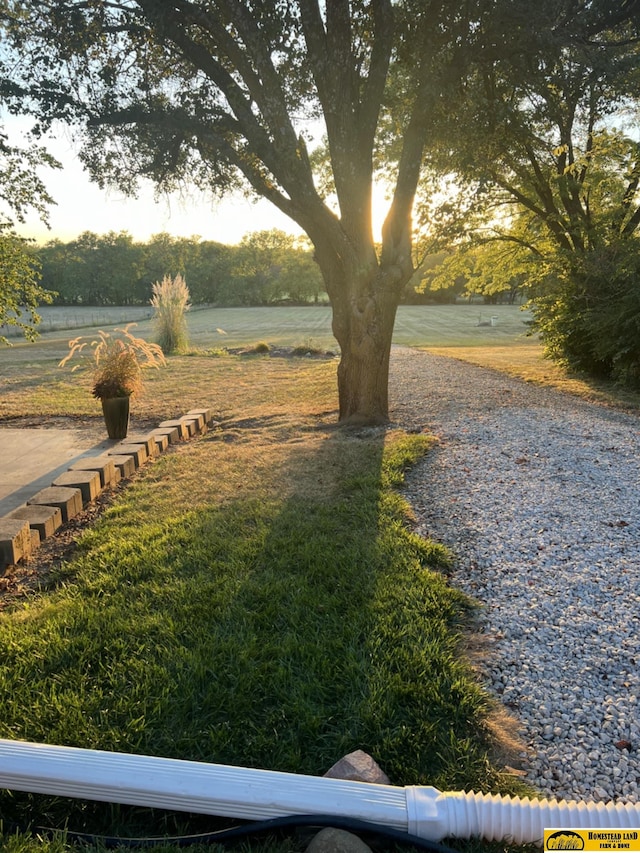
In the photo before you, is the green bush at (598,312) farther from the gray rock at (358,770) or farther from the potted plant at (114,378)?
the gray rock at (358,770)

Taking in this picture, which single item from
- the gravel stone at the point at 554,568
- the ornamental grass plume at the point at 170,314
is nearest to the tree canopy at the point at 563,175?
the gravel stone at the point at 554,568

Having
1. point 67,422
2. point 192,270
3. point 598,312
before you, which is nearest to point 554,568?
point 67,422

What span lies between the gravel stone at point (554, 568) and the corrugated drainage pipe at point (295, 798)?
0.77 feet

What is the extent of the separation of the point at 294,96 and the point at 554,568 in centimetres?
613

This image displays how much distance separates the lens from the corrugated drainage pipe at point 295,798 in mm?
1336

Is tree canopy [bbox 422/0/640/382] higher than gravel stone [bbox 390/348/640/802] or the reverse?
higher

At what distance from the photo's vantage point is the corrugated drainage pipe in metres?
1.34

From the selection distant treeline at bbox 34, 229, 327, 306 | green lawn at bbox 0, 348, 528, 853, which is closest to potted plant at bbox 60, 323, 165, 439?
green lawn at bbox 0, 348, 528, 853

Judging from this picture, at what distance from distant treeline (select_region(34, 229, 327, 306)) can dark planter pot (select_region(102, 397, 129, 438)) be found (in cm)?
5939

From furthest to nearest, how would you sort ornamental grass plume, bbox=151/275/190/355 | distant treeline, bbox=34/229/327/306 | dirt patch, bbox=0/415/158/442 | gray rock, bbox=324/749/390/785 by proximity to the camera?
distant treeline, bbox=34/229/327/306
ornamental grass plume, bbox=151/275/190/355
dirt patch, bbox=0/415/158/442
gray rock, bbox=324/749/390/785

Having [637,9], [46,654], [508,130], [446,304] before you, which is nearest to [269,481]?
[46,654]

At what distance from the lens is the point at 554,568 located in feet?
9.07

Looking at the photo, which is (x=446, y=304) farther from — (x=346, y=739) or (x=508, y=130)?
(x=346, y=739)

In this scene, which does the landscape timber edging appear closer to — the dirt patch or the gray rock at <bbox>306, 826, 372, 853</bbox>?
the dirt patch
